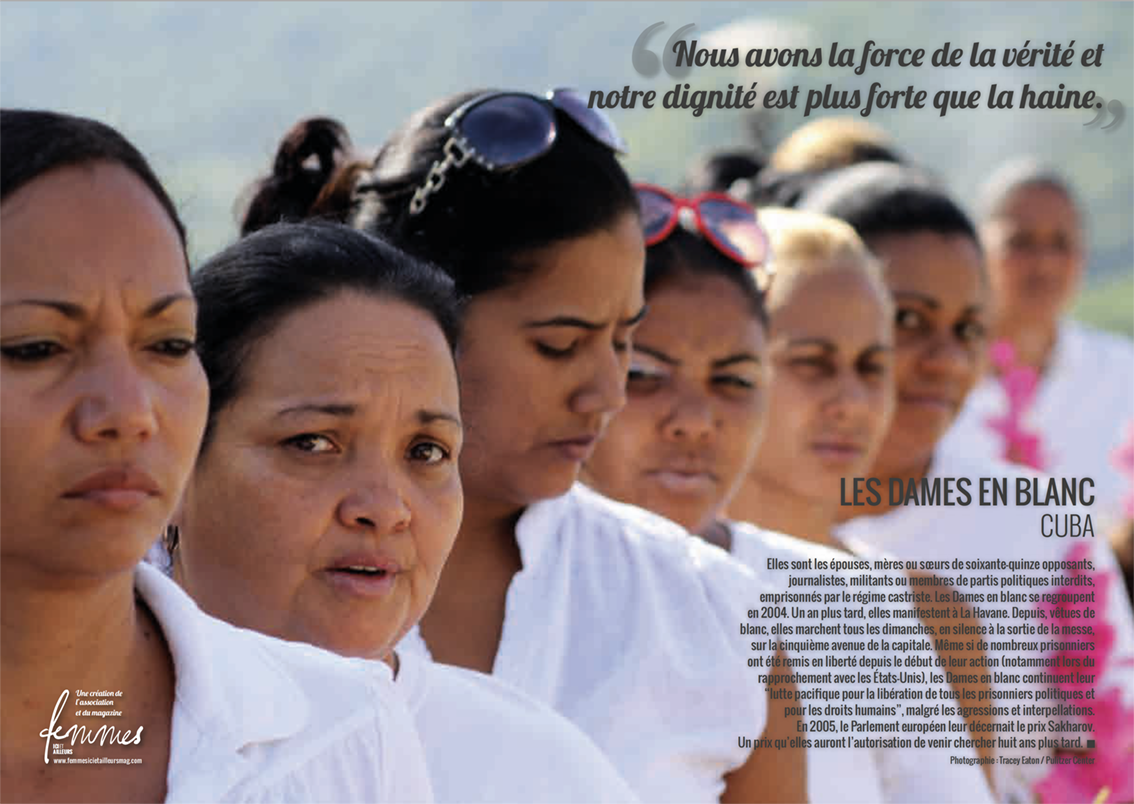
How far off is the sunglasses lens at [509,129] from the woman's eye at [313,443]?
878mm

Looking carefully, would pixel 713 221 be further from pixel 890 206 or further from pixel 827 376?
pixel 890 206

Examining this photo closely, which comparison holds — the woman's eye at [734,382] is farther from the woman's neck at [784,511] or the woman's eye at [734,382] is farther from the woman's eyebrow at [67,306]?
the woman's eyebrow at [67,306]

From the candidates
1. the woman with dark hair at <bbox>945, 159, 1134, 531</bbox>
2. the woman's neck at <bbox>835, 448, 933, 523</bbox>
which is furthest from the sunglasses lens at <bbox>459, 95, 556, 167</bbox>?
the woman with dark hair at <bbox>945, 159, 1134, 531</bbox>

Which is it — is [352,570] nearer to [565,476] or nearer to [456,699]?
[456,699]

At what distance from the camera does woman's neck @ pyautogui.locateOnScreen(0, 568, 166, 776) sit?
1.96 m

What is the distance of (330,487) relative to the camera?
2561 mm

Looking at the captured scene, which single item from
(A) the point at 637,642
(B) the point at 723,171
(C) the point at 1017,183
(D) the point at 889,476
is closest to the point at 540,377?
(A) the point at 637,642

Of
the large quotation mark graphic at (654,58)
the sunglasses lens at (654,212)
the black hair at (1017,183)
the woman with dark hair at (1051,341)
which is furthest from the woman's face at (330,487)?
the black hair at (1017,183)

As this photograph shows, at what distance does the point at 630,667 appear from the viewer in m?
3.19

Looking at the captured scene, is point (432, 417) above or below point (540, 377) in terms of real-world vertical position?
below

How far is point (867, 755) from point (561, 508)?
3.10ft

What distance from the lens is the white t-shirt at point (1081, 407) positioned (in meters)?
7.71

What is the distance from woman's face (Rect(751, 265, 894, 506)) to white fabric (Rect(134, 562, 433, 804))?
101 inches

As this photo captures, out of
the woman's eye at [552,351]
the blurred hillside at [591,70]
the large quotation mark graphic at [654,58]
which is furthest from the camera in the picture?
the blurred hillside at [591,70]
